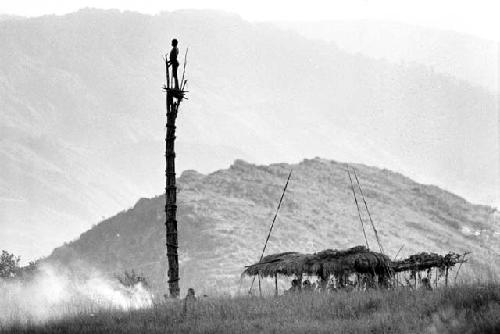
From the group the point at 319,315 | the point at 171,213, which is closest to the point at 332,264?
the point at 171,213

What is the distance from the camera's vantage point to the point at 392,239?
66312 millimetres

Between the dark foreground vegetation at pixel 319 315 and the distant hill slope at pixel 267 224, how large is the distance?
102ft

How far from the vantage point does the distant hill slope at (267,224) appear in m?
61.4

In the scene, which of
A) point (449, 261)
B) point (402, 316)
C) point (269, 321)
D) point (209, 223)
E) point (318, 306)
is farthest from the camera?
point (209, 223)

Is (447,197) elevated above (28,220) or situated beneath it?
situated beneath

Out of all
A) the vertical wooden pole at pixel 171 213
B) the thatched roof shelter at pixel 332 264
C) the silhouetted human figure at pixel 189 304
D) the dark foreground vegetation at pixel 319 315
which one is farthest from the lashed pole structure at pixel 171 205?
the dark foreground vegetation at pixel 319 315

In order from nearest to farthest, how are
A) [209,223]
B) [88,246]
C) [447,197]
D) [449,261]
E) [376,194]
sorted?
[449,261]
[209,223]
[88,246]
[376,194]
[447,197]

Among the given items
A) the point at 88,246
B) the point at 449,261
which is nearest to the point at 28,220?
the point at 88,246

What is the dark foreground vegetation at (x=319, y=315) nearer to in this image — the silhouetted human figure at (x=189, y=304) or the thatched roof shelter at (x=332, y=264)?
the silhouetted human figure at (x=189, y=304)

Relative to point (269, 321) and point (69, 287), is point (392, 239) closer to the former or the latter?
point (69, 287)

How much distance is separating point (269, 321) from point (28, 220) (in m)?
185

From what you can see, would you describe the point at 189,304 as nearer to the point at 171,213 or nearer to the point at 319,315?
the point at 319,315

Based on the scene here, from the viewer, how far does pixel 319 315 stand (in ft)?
64.9

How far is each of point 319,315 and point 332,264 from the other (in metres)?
6.55
